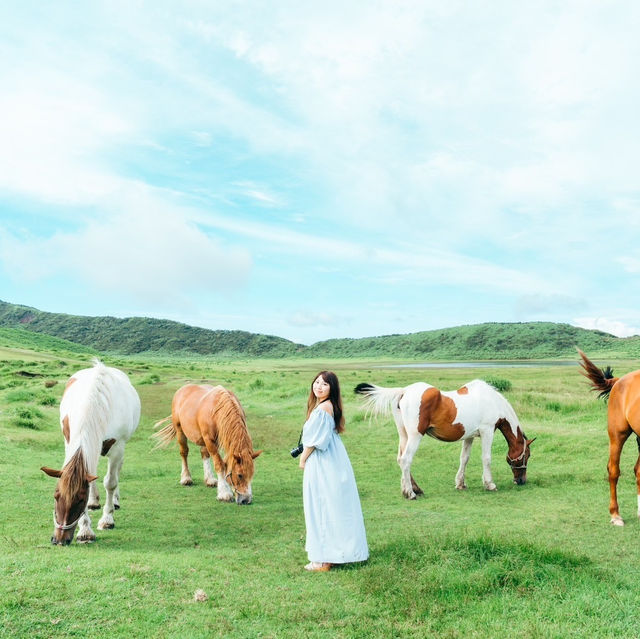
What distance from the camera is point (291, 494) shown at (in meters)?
11.0

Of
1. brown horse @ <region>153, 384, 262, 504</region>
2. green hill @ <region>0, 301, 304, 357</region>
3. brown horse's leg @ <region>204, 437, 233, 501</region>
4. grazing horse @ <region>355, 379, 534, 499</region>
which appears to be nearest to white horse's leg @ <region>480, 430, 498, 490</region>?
grazing horse @ <region>355, 379, 534, 499</region>

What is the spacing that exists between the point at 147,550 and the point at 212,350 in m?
136

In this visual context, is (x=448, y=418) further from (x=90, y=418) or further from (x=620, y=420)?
(x=90, y=418)

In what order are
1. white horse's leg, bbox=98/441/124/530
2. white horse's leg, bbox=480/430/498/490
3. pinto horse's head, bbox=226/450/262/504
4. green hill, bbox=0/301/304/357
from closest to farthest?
white horse's leg, bbox=98/441/124/530, pinto horse's head, bbox=226/450/262/504, white horse's leg, bbox=480/430/498/490, green hill, bbox=0/301/304/357

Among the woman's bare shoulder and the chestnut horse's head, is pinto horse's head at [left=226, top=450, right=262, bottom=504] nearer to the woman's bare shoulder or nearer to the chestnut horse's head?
the chestnut horse's head

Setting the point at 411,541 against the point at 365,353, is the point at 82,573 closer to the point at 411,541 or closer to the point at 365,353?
the point at 411,541

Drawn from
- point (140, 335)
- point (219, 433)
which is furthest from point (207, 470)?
point (140, 335)

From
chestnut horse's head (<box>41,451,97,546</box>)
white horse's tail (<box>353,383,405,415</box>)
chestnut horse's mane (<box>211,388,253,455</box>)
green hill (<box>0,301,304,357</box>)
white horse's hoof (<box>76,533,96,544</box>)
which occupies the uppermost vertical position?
green hill (<box>0,301,304,357</box>)

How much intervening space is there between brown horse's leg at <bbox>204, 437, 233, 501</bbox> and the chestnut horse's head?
11.0ft

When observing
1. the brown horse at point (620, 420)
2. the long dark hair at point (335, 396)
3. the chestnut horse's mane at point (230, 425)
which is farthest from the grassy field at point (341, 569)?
the long dark hair at point (335, 396)

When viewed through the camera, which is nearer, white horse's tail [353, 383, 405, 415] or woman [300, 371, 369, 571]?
woman [300, 371, 369, 571]

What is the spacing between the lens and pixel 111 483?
862 centimetres

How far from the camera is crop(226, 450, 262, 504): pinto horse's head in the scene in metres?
9.62

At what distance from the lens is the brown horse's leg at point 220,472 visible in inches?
406
